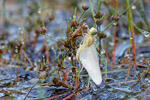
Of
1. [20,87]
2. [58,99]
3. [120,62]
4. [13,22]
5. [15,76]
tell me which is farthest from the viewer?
[13,22]

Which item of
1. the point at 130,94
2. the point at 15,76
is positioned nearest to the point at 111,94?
the point at 130,94

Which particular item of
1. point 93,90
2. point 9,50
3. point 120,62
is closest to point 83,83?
point 93,90

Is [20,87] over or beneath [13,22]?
beneath

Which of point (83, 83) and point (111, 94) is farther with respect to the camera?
point (83, 83)

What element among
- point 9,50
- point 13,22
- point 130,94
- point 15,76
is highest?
point 13,22

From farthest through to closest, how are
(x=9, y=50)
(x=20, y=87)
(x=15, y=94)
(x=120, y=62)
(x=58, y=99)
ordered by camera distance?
(x=9, y=50)
(x=120, y=62)
(x=20, y=87)
(x=15, y=94)
(x=58, y=99)

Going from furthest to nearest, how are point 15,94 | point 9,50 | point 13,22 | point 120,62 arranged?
point 13,22 → point 9,50 → point 120,62 → point 15,94

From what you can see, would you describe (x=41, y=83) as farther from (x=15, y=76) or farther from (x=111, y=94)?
→ (x=111, y=94)

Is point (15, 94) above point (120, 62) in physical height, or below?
below

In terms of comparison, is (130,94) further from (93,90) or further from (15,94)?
(15,94)
